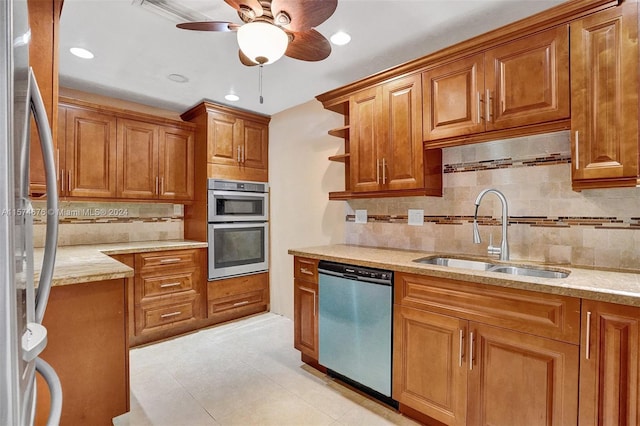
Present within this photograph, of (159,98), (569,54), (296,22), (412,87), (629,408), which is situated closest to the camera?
(629,408)

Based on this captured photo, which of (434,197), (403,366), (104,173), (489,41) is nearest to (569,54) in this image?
(489,41)

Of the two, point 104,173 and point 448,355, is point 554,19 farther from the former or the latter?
point 104,173

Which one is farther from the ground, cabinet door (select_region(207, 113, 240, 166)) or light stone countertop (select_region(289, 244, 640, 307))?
cabinet door (select_region(207, 113, 240, 166))

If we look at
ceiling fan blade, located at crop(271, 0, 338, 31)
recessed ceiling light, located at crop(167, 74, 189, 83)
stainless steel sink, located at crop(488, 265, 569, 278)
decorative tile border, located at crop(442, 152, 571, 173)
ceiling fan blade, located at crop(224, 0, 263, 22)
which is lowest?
stainless steel sink, located at crop(488, 265, 569, 278)

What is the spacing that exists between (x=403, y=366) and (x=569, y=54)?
1917 millimetres

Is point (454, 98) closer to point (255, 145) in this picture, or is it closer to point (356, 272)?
point (356, 272)

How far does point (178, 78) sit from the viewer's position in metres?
2.80

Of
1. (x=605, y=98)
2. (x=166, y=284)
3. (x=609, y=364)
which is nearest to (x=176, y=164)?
(x=166, y=284)

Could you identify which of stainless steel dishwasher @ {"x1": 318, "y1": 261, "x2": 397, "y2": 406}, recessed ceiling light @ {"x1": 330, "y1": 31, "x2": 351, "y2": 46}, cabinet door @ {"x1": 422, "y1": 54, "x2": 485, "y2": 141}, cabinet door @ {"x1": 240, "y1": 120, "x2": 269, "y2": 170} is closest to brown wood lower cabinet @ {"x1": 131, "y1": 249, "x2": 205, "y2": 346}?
cabinet door @ {"x1": 240, "y1": 120, "x2": 269, "y2": 170}

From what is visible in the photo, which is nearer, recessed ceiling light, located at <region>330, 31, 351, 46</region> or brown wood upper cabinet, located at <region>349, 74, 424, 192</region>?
recessed ceiling light, located at <region>330, 31, 351, 46</region>

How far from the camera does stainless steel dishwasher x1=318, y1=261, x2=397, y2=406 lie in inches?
78.2

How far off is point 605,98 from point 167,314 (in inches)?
142

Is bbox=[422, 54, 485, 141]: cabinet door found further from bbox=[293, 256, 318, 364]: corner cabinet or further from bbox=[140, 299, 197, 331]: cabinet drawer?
bbox=[140, 299, 197, 331]: cabinet drawer

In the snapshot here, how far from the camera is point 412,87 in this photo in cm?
224
